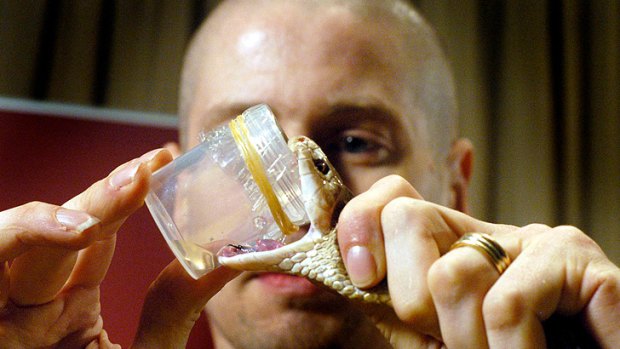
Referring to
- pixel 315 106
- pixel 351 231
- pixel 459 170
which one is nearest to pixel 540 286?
pixel 351 231

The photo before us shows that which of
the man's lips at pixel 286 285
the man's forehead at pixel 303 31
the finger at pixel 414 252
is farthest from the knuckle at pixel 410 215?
the man's forehead at pixel 303 31

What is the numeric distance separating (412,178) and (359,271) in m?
0.60

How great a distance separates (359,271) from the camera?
46 cm

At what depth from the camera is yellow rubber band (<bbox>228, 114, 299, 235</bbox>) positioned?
1.47 feet

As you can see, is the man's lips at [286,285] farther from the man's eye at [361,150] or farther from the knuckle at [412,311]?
the knuckle at [412,311]

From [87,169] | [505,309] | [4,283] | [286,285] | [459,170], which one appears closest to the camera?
[505,309]

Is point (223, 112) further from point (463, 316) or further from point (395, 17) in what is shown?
point (463, 316)

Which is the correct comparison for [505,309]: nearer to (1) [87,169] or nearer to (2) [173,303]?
(2) [173,303]

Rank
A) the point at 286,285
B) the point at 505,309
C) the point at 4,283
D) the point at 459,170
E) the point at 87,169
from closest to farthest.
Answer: the point at 505,309
the point at 4,283
the point at 286,285
the point at 87,169
the point at 459,170

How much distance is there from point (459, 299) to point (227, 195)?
7.2 inches

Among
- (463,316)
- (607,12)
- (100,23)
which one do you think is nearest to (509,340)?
(463,316)

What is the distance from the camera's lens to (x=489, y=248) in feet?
1.55

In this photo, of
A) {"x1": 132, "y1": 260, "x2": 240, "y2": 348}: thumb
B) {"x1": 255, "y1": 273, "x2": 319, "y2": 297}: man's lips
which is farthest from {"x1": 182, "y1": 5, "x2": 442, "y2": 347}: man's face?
{"x1": 132, "y1": 260, "x2": 240, "y2": 348}: thumb

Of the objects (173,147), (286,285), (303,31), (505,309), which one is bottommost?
(286,285)
